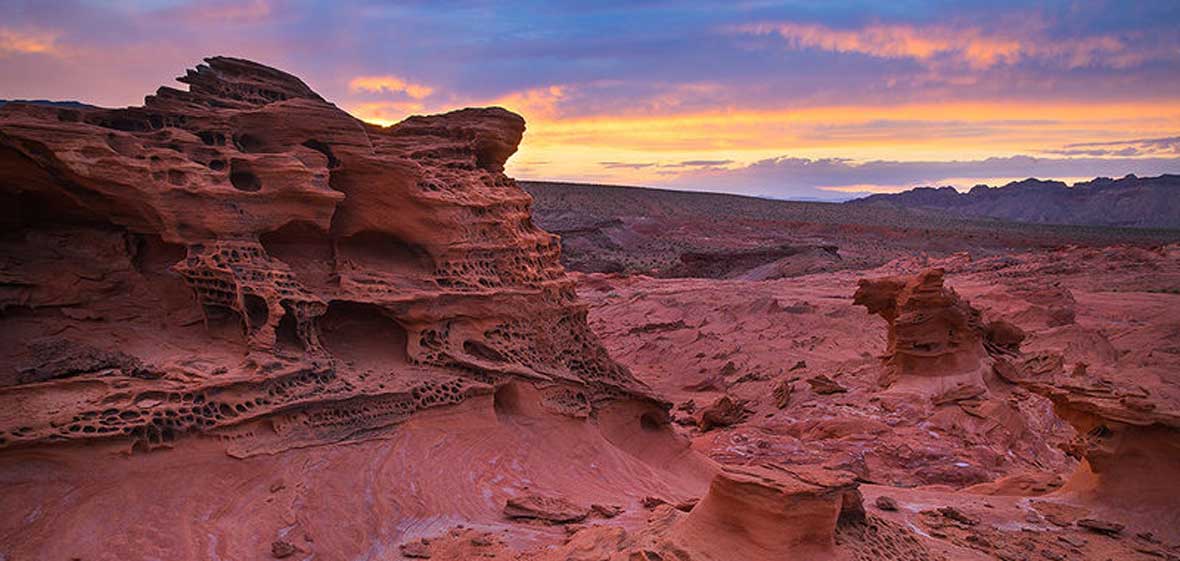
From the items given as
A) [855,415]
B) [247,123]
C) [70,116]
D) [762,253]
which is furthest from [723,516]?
[762,253]

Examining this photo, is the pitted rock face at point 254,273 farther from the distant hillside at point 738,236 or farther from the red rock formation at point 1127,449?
the distant hillside at point 738,236

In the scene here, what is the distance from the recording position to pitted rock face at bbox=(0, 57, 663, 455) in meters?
6.07

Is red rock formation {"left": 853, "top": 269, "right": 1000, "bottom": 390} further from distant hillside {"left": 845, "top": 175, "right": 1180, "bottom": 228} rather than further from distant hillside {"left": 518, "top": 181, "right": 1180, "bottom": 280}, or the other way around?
distant hillside {"left": 845, "top": 175, "right": 1180, "bottom": 228}

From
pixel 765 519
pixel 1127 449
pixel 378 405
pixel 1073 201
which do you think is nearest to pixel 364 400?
pixel 378 405

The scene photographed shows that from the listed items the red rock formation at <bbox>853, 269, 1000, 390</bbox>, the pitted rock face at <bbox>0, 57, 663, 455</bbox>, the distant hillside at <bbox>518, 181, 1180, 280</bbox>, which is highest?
the pitted rock face at <bbox>0, 57, 663, 455</bbox>

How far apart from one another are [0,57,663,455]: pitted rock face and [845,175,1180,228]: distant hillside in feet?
305

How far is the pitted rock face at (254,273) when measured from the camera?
6066 millimetres

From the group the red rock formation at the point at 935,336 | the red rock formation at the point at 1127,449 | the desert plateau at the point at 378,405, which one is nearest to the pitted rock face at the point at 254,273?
the desert plateau at the point at 378,405

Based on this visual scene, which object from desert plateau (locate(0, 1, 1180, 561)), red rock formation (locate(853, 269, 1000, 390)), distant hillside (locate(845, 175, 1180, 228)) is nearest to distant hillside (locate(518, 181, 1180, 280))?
red rock formation (locate(853, 269, 1000, 390))

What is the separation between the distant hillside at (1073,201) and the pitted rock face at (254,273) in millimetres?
93060

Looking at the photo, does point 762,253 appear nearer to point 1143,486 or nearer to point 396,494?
point 1143,486

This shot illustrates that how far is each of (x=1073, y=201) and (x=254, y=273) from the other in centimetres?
11847

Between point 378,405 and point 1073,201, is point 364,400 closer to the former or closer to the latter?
point 378,405

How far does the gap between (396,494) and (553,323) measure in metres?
2.79
